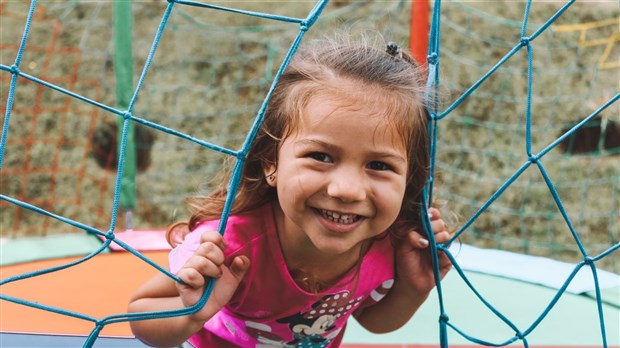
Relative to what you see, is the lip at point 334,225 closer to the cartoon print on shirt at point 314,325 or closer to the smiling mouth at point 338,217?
the smiling mouth at point 338,217

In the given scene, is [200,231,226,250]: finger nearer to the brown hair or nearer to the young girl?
the young girl

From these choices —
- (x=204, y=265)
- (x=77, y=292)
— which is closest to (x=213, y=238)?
(x=204, y=265)

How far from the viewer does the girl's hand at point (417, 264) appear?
101 cm

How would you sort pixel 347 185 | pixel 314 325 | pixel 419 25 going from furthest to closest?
pixel 419 25 → pixel 314 325 → pixel 347 185

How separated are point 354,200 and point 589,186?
89.4 inches

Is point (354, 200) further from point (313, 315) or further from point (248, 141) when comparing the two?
point (313, 315)

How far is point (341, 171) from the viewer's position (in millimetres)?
801

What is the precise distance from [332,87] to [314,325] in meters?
0.35

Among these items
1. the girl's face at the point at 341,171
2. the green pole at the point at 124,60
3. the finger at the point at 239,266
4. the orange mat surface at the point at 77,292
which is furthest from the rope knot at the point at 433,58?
the green pole at the point at 124,60

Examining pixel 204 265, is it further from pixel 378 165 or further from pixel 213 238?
pixel 378 165

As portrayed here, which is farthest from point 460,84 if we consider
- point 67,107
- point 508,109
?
point 67,107

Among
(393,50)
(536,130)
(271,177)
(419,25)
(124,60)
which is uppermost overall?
(536,130)

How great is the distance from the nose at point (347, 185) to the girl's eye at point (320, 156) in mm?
18

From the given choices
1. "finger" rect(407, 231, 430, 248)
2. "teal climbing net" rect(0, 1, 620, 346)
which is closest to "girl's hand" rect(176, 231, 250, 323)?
"finger" rect(407, 231, 430, 248)
